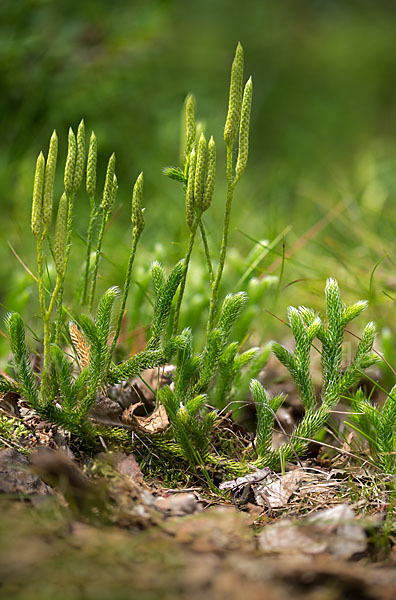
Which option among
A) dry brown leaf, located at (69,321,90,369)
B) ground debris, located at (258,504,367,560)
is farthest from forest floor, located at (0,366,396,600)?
dry brown leaf, located at (69,321,90,369)

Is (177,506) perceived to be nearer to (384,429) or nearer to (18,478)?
(18,478)

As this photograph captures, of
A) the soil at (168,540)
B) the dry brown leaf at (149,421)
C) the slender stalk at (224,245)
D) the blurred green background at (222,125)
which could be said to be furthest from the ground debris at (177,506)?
the blurred green background at (222,125)

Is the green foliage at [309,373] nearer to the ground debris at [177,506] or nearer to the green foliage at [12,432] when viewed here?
the ground debris at [177,506]

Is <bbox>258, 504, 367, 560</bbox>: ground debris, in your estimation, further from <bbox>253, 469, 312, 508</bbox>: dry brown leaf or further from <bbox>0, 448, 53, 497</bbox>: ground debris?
<bbox>0, 448, 53, 497</bbox>: ground debris

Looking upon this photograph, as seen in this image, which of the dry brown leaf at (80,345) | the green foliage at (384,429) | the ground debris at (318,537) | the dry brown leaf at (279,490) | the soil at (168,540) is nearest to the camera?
the soil at (168,540)

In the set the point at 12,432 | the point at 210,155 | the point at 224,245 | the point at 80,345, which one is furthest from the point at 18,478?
the point at 210,155

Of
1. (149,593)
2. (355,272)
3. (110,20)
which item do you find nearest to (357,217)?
(355,272)

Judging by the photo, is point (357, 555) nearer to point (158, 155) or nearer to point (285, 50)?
point (158, 155)

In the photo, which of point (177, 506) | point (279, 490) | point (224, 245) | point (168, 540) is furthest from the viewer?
point (224, 245)

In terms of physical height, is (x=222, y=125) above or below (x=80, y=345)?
above
